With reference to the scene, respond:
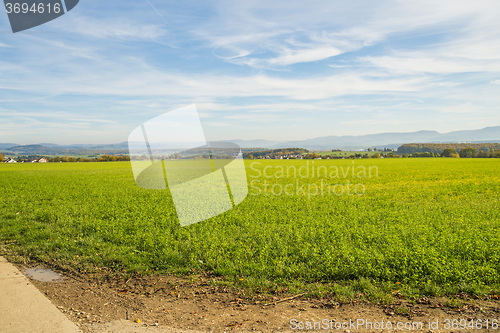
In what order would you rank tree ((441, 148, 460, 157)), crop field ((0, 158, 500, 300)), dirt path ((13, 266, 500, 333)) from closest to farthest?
dirt path ((13, 266, 500, 333)) < crop field ((0, 158, 500, 300)) < tree ((441, 148, 460, 157))

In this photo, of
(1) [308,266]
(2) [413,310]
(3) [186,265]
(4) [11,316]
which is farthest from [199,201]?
(2) [413,310]

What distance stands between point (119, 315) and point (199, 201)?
41.5 ft

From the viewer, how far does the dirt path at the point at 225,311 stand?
18.3ft

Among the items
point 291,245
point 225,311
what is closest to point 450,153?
point 291,245

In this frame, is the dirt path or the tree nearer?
the dirt path

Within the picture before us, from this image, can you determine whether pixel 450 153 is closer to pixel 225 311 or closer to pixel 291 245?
pixel 291 245

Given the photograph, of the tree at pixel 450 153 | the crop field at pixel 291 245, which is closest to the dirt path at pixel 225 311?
the crop field at pixel 291 245

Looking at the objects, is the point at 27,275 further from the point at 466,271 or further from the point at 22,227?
the point at 466,271

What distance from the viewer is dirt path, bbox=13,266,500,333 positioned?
5.58m

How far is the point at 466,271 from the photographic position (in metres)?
7.33

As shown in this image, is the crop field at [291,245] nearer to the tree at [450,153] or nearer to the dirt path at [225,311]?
the dirt path at [225,311]

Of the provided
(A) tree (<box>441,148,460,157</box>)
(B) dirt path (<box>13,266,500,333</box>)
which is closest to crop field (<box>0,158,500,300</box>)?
(B) dirt path (<box>13,266,500,333</box>)

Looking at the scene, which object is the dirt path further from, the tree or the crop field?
the tree

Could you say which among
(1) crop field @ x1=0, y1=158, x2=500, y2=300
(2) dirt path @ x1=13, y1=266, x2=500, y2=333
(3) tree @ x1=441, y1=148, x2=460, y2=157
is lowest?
(2) dirt path @ x1=13, y1=266, x2=500, y2=333
